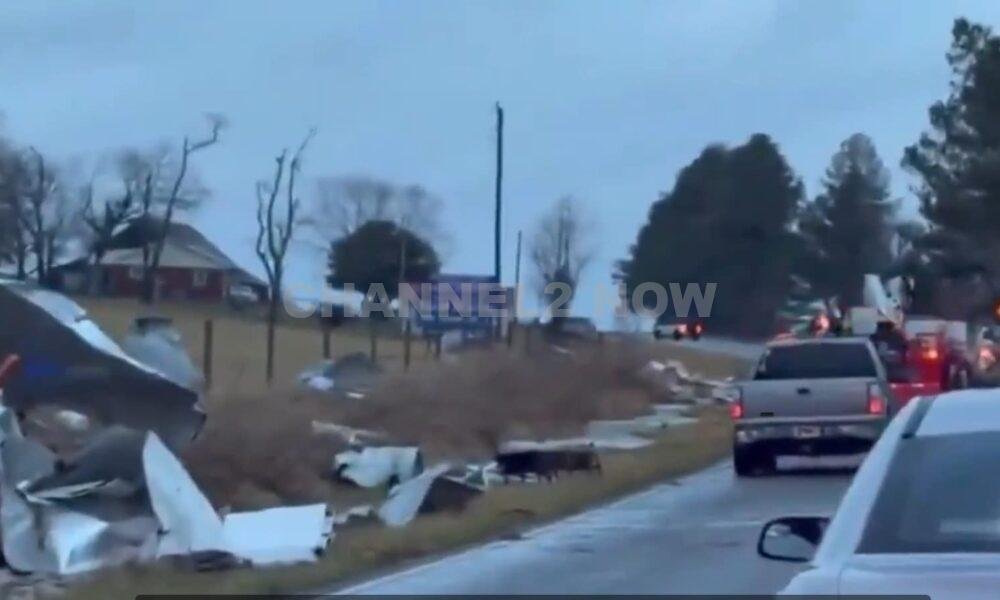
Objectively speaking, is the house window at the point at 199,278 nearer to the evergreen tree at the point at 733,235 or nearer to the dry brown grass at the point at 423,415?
the evergreen tree at the point at 733,235

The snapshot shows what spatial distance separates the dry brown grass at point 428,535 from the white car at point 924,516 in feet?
33.4

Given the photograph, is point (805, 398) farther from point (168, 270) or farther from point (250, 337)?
point (168, 270)

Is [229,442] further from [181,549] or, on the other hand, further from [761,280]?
[761,280]

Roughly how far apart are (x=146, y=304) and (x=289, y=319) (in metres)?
4.28

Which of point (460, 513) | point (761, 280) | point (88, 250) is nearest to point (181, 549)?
point (460, 513)

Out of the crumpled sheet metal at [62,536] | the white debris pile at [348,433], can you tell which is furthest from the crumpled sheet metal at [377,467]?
the crumpled sheet metal at [62,536]

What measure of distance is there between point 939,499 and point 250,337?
52079 mm

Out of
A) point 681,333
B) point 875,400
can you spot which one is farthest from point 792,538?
point 681,333

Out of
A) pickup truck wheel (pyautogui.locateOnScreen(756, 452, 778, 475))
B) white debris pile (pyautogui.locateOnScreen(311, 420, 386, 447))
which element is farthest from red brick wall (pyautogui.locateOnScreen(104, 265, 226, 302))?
pickup truck wheel (pyautogui.locateOnScreen(756, 452, 778, 475))

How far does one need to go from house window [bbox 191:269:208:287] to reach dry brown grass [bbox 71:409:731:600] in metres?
61.6

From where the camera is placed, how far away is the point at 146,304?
69.4m

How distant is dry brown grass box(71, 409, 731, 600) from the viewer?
1748 centimetres

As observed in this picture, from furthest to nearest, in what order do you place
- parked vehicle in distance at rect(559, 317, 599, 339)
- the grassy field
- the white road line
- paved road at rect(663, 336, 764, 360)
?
1. paved road at rect(663, 336, 764, 360)
2. parked vehicle in distance at rect(559, 317, 599, 339)
3. the grassy field
4. the white road line

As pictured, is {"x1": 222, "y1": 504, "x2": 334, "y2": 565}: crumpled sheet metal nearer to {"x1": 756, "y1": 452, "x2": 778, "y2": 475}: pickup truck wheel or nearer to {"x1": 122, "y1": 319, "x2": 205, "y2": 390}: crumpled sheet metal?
{"x1": 122, "y1": 319, "x2": 205, "y2": 390}: crumpled sheet metal
